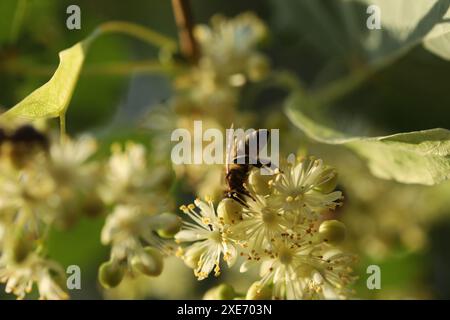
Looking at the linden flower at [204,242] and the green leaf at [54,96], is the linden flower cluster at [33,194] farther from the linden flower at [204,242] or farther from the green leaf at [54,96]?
the linden flower at [204,242]

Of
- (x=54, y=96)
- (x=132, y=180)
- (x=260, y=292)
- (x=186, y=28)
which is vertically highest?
(x=186, y=28)

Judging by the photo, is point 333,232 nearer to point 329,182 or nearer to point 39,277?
point 329,182

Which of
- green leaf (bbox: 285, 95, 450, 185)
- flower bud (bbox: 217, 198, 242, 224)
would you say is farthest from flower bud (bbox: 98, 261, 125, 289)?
green leaf (bbox: 285, 95, 450, 185)

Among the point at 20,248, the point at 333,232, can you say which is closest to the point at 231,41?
the point at 333,232

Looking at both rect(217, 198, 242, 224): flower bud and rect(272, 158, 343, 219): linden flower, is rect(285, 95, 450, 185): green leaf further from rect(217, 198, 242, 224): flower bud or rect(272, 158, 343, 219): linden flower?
rect(217, 198, 242, 224): flower bud

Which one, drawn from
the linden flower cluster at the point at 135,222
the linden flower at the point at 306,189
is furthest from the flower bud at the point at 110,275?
the linden flower at the point at 306,189
